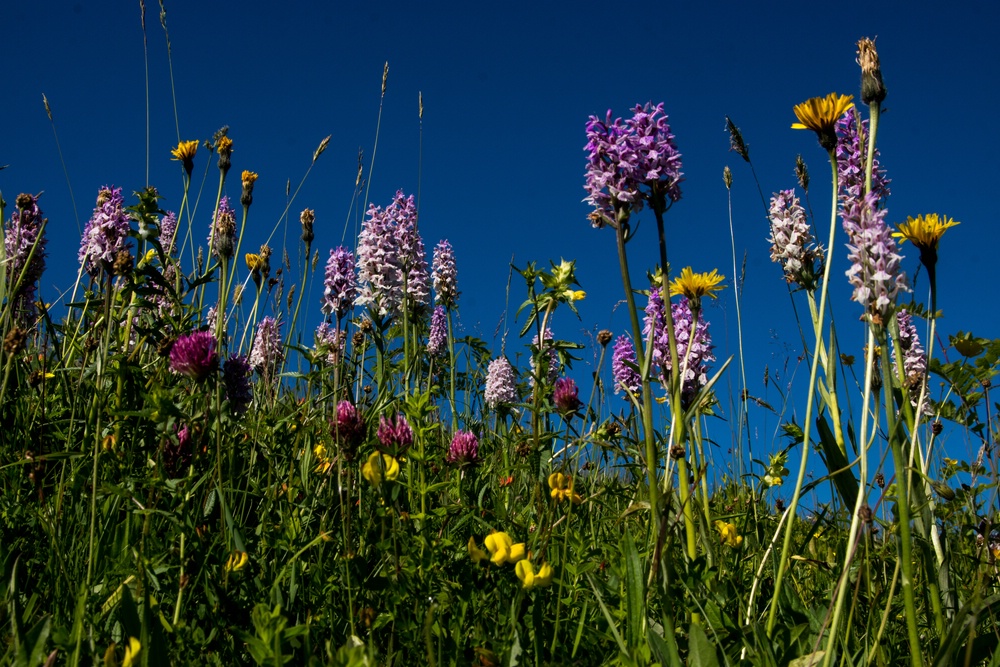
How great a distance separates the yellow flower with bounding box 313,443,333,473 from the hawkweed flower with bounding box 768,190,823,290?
48.3 inches

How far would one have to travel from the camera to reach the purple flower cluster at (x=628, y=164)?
4.83 ft

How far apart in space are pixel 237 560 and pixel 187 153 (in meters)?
1.89

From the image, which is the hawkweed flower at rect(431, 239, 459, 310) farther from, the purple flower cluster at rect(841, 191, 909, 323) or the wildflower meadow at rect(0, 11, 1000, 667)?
the purple flower cluster at rect(841, 191, 909, 323)

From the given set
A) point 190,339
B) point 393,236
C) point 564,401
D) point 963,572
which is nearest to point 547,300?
point 564,401

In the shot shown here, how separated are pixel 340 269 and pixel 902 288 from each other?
2.44m

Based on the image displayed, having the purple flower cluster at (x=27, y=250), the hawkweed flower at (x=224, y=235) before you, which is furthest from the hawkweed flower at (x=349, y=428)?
the purple flower cluster at (x=27, y=250)

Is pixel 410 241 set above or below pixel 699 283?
above

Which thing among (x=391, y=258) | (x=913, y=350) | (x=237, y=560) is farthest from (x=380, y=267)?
(x=913, y=350)

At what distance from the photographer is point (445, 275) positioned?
14.4 ft

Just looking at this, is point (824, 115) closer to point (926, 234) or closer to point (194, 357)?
point (926, 234)

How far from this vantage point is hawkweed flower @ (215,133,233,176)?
279 cm

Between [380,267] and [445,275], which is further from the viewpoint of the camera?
[445,275]

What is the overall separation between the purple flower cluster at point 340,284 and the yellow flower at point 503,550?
2.11 m

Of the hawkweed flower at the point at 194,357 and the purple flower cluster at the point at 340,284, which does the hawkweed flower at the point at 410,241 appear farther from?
the hawkweed flower at the point at 194,357
